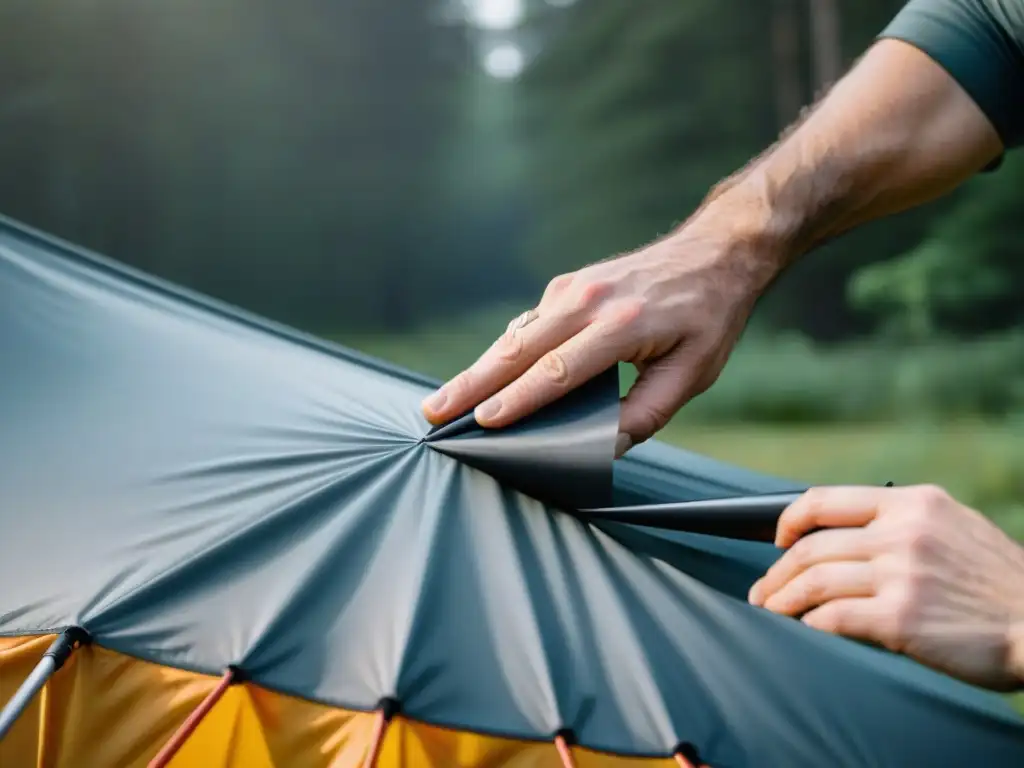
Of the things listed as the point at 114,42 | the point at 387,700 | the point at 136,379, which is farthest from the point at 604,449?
the point at 114,42

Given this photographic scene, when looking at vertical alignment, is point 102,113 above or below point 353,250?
above

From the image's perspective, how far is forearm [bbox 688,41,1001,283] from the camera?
1430mm

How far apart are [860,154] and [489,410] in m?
0.73

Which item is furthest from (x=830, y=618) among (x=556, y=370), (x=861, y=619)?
(x=556, y=370)

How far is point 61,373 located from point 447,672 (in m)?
0.66

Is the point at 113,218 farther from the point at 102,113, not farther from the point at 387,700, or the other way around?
the point at 387,700

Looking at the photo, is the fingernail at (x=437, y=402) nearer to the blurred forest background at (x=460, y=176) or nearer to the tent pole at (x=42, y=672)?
the tent pole at (x=42, y=672)

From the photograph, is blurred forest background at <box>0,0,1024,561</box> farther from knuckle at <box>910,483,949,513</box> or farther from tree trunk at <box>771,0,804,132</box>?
knuckle at <box>910,483,949,513</box>

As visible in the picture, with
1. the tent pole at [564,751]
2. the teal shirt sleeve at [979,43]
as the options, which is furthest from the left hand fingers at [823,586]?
the teal shirt sleeve at [979,43]

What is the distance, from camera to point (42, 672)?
2.81 feet

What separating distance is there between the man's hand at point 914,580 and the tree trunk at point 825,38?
8.05 m

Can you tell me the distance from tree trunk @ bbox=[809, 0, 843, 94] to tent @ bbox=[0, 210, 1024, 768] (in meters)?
7.85

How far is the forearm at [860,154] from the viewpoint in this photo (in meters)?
1.43

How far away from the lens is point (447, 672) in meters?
0.91
